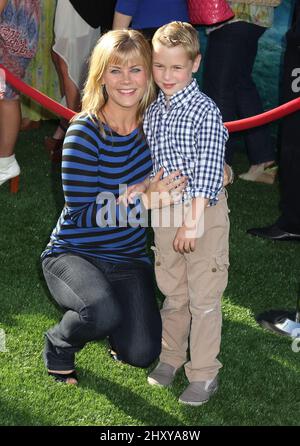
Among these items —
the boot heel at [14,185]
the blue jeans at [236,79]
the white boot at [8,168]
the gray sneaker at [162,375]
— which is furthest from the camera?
the blue jeans at [236,79]

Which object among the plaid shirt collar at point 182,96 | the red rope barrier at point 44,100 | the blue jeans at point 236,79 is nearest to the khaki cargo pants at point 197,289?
the plaid shirt collar at point 182,96

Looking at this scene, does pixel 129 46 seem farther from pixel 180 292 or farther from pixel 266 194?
pixel 266 194

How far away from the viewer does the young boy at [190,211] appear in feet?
9.93

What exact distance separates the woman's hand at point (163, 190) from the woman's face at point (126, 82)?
0.91ft

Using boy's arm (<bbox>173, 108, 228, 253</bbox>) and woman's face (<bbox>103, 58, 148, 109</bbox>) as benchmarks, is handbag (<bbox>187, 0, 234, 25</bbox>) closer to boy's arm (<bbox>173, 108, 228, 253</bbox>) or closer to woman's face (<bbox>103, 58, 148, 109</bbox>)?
woman's face (<bbox>103, 58, 148, 109</bbox>)

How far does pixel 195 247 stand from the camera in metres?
3.17

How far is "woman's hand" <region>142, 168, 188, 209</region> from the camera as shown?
10.1 ft

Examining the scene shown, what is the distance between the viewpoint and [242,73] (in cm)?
575

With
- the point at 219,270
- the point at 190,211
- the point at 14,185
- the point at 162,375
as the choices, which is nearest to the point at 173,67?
the point at 190,211

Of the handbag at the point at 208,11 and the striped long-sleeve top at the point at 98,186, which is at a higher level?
the handbag at the point at 208,11

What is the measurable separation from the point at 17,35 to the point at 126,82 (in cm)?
214

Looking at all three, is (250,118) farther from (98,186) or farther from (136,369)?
(136,369)

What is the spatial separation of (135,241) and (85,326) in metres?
0.39

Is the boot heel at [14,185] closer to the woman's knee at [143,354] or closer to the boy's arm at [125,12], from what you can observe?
the boy's arm at [125,12]
